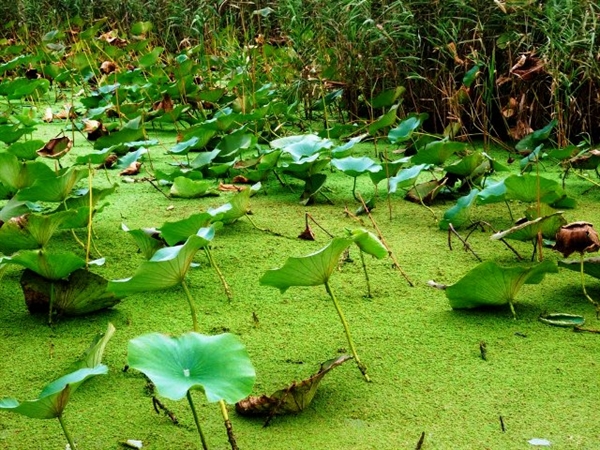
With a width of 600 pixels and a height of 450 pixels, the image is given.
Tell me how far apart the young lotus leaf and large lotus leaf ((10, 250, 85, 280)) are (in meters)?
0.73

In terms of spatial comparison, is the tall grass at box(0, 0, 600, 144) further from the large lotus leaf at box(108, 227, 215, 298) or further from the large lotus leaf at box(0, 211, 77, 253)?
the large lotus leaf at box(108, 227, 215, 298)

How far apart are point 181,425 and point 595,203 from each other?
1.67m

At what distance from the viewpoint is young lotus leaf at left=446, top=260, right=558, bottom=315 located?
1.55 m

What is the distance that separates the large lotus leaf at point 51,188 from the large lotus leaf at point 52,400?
3.07ft

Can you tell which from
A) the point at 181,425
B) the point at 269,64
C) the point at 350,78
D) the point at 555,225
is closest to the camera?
the point at 181,425

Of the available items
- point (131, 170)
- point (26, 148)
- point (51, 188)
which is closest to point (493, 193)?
point (51, 188)

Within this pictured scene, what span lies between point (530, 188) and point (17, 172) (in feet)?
4.43

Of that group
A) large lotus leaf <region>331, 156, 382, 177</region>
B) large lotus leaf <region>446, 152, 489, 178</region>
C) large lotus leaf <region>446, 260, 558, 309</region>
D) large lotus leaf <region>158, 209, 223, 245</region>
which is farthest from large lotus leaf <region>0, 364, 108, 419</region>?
large lotus leaf <region>446, 152, 489, 178</region>

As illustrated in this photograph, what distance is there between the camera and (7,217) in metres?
2.00

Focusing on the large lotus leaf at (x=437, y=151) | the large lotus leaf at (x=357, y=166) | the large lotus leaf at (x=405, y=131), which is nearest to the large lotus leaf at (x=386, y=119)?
the large lotus leaf at (x=405, y=131)

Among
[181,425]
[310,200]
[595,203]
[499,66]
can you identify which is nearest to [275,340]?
[181,425]

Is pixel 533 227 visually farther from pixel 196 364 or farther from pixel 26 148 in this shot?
pixel 26 148

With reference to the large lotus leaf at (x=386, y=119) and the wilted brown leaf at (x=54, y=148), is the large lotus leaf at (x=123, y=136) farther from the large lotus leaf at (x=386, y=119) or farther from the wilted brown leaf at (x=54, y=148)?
the large lotus leaf at (x=386, y=119)

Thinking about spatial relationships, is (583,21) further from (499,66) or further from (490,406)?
(490,406)
